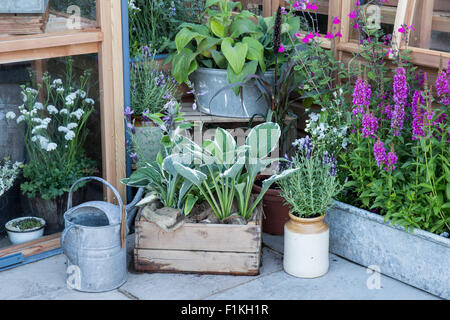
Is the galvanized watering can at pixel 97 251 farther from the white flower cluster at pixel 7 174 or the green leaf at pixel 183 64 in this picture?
the green leaf at pixel 183 64

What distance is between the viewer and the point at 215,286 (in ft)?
10.6

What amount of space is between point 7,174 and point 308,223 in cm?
162

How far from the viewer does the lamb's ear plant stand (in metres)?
3.31

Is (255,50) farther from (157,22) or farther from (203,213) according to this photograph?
(203,213)

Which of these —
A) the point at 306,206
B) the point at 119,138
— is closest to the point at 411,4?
the point at 306,206

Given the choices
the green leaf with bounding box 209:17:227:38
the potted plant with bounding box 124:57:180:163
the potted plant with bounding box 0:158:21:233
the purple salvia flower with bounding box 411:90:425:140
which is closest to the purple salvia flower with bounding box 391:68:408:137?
the purple salvia flower with bounding box 411:90:425:140

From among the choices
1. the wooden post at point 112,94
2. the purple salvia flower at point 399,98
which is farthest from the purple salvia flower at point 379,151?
the wooden post at point 112,94

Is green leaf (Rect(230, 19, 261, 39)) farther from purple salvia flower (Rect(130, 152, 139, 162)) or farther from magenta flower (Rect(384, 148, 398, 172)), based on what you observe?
magenta flower (Rect(384, 148, 398, 172))

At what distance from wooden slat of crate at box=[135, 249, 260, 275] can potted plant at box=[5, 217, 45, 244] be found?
0.61m

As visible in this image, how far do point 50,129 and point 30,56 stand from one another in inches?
17.6

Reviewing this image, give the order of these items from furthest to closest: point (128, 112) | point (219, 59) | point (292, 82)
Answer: point (292, 82), point (219, 59), point (128, 112)

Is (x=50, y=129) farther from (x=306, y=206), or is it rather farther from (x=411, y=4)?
(x=411, y=4)

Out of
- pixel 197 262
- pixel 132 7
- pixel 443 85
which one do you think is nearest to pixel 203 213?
pixel 197 262
